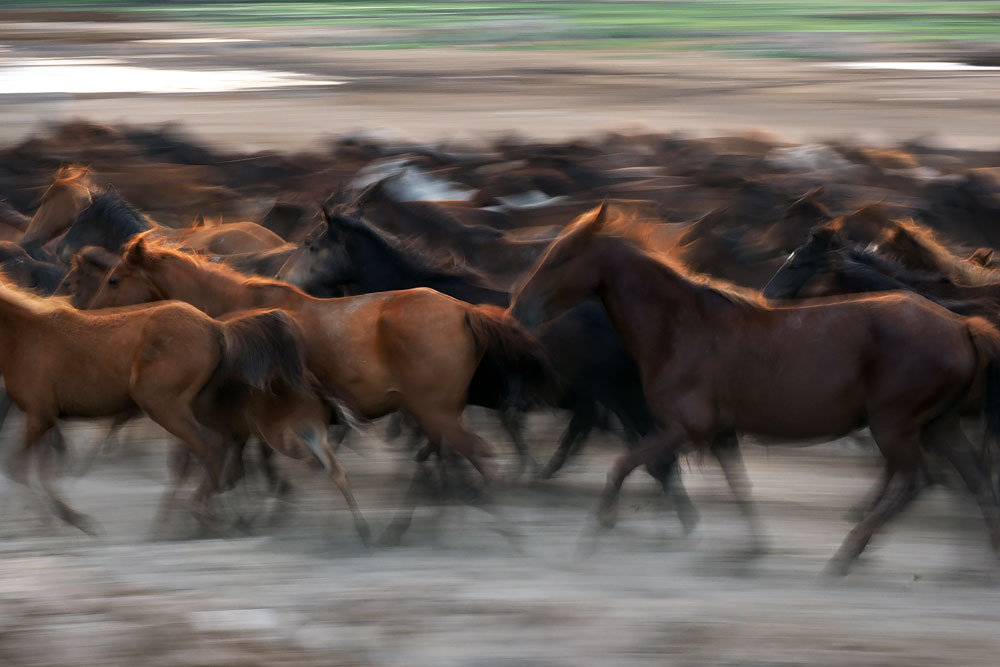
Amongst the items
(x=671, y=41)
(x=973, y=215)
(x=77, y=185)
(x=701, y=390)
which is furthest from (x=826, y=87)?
(x=701, y=390)

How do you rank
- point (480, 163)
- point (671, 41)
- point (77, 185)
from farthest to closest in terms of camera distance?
point (671, 41)
point (480, 163)
point (77, 185)

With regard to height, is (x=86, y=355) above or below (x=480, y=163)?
above

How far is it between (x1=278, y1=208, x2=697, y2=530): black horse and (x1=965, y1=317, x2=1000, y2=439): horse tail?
1.21 meters

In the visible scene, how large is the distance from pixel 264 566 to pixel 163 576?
1.19 ft

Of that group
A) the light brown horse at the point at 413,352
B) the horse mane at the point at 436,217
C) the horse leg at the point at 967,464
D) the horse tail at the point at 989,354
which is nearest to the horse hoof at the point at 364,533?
the light brown horse at the point at 413,352

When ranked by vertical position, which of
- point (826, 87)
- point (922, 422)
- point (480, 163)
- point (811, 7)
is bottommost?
point (811, 7)

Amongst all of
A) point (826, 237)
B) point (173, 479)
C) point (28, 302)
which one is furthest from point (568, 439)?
point (28, 302)

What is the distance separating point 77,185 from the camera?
31.9ft

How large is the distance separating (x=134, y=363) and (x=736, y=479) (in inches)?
94.2

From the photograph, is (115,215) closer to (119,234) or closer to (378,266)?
(119,234)

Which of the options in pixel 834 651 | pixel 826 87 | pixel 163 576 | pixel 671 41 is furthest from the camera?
pixel 671 41

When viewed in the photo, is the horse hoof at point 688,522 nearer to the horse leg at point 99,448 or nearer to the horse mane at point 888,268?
the horse mane at point 888,268

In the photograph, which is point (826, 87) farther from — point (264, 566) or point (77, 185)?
point (264, 566)

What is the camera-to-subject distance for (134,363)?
210 inches
